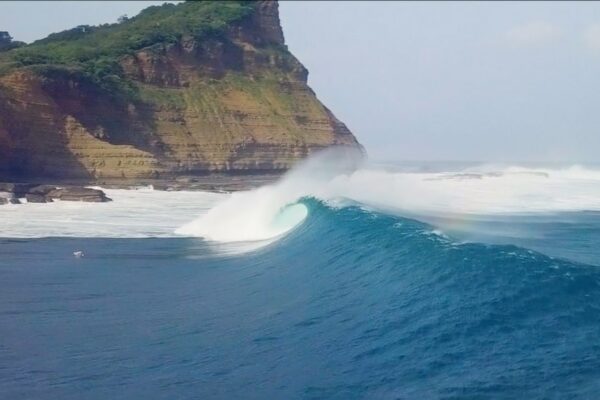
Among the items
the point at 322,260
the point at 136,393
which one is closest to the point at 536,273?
the point at 136,393

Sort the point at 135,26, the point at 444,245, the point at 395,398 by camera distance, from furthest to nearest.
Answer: the point at 135,26 → the point at 444,245 → the point at 395,398

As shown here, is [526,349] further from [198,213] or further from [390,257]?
[198,213]

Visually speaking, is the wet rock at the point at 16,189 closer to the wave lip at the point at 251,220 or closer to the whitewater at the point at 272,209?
the whitewater at the point at 272,209

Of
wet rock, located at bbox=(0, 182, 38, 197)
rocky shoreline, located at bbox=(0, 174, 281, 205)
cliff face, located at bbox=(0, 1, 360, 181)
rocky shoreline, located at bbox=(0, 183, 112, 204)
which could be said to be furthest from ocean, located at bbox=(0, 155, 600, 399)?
cliff face, located at bbox=(0, 1, 360, 181)

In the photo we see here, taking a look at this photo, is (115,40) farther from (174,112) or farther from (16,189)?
(16,189)

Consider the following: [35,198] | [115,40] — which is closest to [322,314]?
[35,198]
